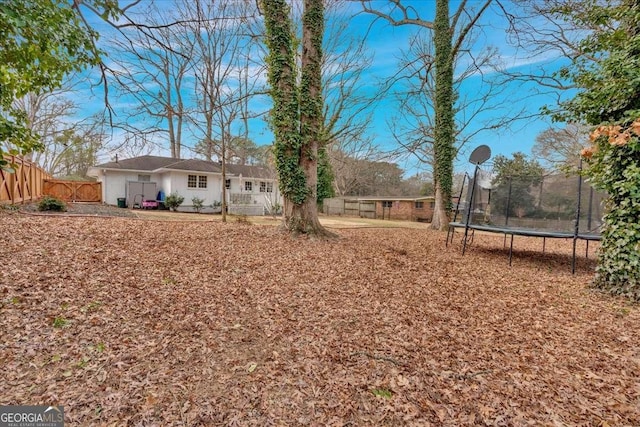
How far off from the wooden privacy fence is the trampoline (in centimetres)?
1163

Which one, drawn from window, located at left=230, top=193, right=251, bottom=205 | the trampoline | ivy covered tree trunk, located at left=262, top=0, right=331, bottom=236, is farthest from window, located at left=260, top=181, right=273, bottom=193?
the trampoline

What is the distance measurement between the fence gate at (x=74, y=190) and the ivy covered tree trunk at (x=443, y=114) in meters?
18.0

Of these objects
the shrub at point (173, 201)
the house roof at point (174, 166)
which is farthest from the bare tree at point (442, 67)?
the shrub at point (173, 201)

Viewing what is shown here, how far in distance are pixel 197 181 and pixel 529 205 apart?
16581mm

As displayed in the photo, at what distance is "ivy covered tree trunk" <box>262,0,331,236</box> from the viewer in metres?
6.33

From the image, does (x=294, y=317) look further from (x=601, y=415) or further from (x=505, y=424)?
(x=601, y=415)

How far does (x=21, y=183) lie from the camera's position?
1025 cm

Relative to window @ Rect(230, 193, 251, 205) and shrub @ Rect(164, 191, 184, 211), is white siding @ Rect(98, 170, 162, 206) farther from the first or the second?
window @ Rect(230, 193, 251, 205)

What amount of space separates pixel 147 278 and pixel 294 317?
6.25 ft

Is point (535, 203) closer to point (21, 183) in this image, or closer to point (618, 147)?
point (618, 147)

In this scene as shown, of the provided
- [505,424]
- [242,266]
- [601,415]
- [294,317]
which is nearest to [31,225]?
[242,266]

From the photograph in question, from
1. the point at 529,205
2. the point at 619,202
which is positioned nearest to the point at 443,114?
the point at 529,205

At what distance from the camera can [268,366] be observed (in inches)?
86.5

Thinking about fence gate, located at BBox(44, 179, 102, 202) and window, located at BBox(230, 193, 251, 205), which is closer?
fence gate, located at BBox(44, 179, 102, 202)
